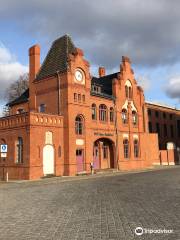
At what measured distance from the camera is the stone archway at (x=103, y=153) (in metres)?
40.4

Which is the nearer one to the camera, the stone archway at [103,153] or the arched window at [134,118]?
the stone archway at [103,153]

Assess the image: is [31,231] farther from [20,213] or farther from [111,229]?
[20,213]

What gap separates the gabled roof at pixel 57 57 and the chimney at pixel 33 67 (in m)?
0.75

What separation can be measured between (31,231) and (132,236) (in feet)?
10.1

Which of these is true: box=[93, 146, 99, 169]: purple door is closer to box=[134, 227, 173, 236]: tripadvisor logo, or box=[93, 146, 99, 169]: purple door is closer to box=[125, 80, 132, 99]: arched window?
box=[125, 80, 132, 99]: arched window

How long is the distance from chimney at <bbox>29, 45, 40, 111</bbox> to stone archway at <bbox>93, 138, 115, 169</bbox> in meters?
10.0

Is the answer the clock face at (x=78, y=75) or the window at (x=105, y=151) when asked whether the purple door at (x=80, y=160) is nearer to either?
the window at (x=105, y=151)

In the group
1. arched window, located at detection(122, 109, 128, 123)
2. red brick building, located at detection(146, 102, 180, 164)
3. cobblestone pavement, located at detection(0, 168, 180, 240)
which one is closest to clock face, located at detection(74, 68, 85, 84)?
arched window, located at detection(122, 109, 128, 123)

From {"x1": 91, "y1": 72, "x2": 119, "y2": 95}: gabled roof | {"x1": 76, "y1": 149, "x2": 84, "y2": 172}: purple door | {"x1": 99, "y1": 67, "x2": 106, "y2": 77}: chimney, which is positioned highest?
{"x1": 99, "y1": 67, "x2": 106, "y2": 77}: chimney

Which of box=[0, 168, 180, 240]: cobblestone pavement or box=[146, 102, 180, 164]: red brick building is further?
box=[146, 102, 180, 164]: red brick building

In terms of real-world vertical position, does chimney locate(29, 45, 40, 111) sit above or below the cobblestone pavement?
above

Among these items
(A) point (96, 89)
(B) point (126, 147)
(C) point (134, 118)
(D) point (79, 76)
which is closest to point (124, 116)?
(C) point (134, 118)

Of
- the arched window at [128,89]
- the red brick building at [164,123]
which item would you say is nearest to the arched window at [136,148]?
the arched window at [128,89]

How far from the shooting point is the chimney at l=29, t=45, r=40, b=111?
37.8 metres
